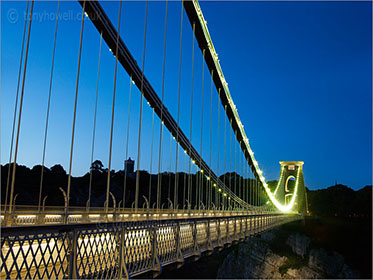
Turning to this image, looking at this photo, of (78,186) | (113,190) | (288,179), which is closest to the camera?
(78,186)

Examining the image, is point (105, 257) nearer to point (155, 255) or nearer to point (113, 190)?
point (155, 255)

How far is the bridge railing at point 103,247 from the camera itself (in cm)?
415

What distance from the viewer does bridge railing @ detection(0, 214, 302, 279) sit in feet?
13.6

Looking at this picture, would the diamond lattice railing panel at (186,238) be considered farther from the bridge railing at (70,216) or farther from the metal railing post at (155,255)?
the metal railing post at (155,255)

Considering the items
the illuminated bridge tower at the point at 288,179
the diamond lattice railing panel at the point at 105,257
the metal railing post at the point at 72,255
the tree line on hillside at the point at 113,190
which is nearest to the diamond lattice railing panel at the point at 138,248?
the diamond lattice railing panel at the point at 105,257

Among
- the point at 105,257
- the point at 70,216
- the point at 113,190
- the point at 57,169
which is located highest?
the point at 57,169

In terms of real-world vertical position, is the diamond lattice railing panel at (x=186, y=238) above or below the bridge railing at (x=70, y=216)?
below

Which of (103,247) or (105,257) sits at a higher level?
(103,247)

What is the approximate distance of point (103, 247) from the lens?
5.60m

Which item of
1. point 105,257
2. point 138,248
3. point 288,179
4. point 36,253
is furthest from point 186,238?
point 288,179

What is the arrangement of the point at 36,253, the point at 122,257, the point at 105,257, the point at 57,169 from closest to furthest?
1. the point at 36,253
2. the point at 105,257
3. the point at 122,257
4. the point at 57,169

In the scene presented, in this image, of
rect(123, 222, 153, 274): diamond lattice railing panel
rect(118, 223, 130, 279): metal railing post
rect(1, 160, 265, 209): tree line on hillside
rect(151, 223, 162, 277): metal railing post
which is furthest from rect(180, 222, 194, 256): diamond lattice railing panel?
rect(1, 160, 265, 209): tree line on hillside

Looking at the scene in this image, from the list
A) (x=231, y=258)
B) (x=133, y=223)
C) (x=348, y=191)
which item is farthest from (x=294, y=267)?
(x=348, y=191)

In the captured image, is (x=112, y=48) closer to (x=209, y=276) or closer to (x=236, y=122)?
(x=236, y=122)
